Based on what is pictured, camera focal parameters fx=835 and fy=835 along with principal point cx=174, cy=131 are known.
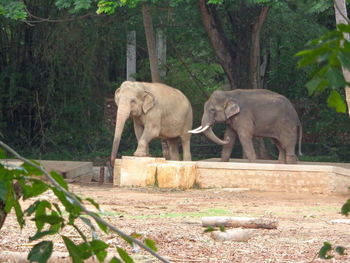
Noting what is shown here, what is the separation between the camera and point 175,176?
13.1 m

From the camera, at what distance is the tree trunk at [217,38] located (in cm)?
1616

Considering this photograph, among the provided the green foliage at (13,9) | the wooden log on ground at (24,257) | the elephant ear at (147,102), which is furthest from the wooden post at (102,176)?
the wooden log on ground at (24,257)

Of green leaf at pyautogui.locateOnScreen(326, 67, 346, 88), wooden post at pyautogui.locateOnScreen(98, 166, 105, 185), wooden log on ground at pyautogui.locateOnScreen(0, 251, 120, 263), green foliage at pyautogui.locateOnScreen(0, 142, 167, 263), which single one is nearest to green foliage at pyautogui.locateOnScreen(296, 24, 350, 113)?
green leaf at pyautogui.locateOnScreen(326, 67, 346, 88)

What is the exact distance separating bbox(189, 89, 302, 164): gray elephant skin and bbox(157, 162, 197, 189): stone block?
1.68m

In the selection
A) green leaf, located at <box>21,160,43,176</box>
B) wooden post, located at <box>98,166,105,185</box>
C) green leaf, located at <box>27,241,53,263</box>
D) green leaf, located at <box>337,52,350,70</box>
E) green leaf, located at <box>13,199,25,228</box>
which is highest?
green leaf, located at <box>337,52,350,70</box>

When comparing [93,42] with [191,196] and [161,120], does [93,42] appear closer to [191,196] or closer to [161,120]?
[161,120]

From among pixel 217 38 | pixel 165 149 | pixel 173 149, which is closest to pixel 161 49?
pixel 217 38

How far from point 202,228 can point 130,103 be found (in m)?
6.66

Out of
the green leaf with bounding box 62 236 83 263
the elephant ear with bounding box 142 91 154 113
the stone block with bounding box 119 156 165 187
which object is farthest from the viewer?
the elephant ear with bounding box 142 91 154 113

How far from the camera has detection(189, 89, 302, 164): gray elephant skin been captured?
48.4 ft

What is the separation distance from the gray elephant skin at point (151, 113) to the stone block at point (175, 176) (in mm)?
1212

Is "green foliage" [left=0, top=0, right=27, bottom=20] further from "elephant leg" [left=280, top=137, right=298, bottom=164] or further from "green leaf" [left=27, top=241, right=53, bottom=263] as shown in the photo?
"green leaf" [left=27, top=241, right=53, bottom=263]

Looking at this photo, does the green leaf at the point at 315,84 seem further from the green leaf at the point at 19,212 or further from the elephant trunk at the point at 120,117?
the elephant trunk at the point at 120,117

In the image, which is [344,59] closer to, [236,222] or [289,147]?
[236,222]
